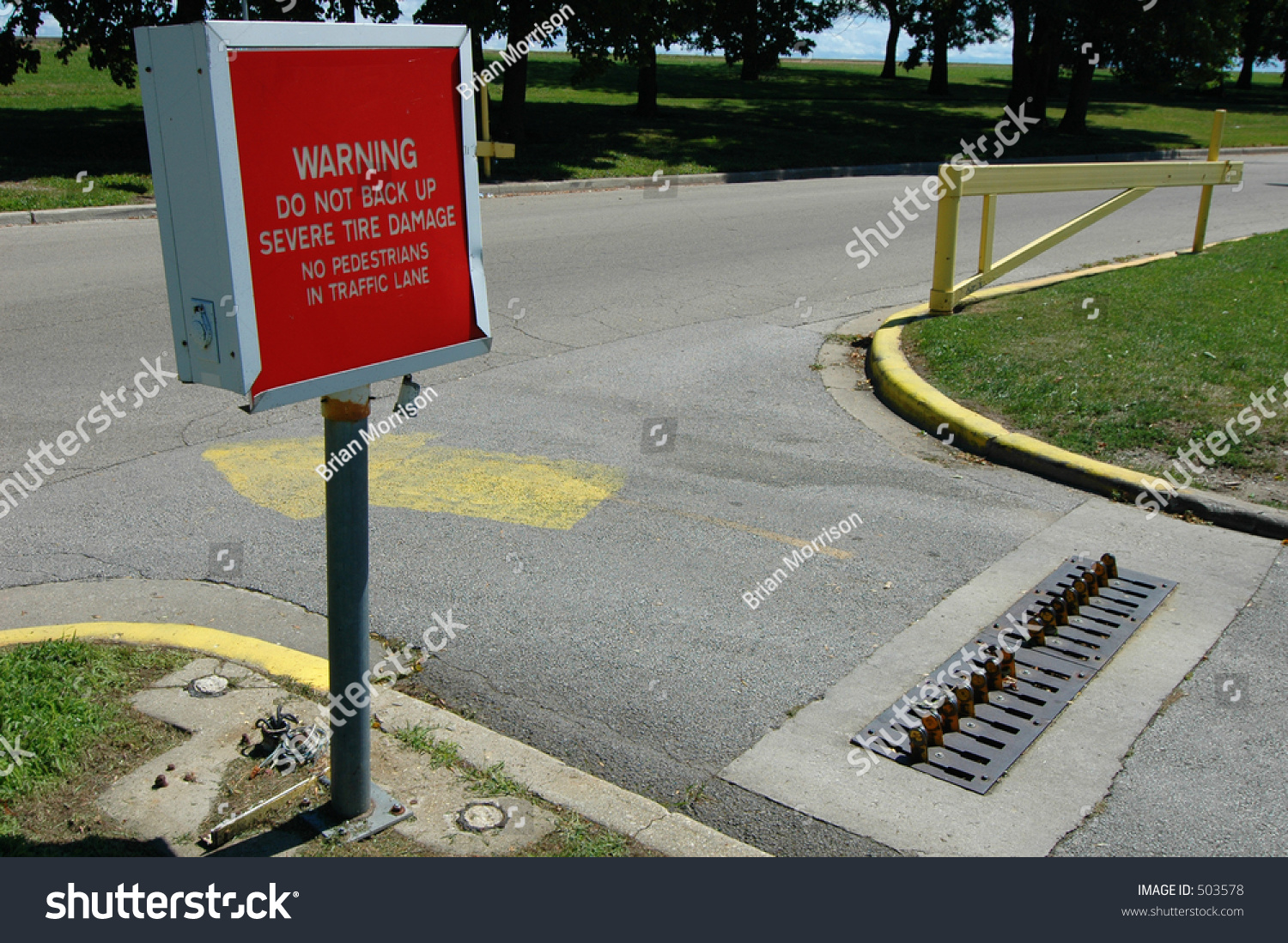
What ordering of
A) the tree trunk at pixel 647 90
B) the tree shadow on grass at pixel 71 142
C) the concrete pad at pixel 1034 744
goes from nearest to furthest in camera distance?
the concrete pad at pixel 1034 744
the tree shadow on grass at pixel 71 142
the tree trunk at pixel 647 90

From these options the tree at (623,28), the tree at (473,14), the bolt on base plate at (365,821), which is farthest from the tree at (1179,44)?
the bolt on base plate at (365,821)

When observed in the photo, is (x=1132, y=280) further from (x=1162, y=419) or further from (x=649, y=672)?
(x=649, y=672)

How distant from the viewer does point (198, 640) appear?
13.7ft

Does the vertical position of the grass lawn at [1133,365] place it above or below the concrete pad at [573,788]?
above

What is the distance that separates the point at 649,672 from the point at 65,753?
1.91 meters

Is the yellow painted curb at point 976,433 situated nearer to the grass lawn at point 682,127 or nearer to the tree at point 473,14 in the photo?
→ the grass lawn at point 682,127

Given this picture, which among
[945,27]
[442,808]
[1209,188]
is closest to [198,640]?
[442,808]

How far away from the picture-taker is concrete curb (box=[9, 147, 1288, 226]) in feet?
43.9

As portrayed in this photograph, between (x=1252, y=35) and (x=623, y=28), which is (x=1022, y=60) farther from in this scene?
(x=1252, y=35)

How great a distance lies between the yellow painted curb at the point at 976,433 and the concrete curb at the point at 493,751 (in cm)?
365

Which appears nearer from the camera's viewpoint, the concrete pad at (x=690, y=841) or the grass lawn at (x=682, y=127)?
the concrete pad at (x=690, y=841)

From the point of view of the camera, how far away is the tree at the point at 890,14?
1479 inches

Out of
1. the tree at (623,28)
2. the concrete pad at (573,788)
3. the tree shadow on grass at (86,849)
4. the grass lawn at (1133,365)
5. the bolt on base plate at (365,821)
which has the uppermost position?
the tree at (623,28)

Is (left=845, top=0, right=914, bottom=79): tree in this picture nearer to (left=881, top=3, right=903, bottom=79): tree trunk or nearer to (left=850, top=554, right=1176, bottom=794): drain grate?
(left=881, top=3, right=903, bottom=79): tree trunk
